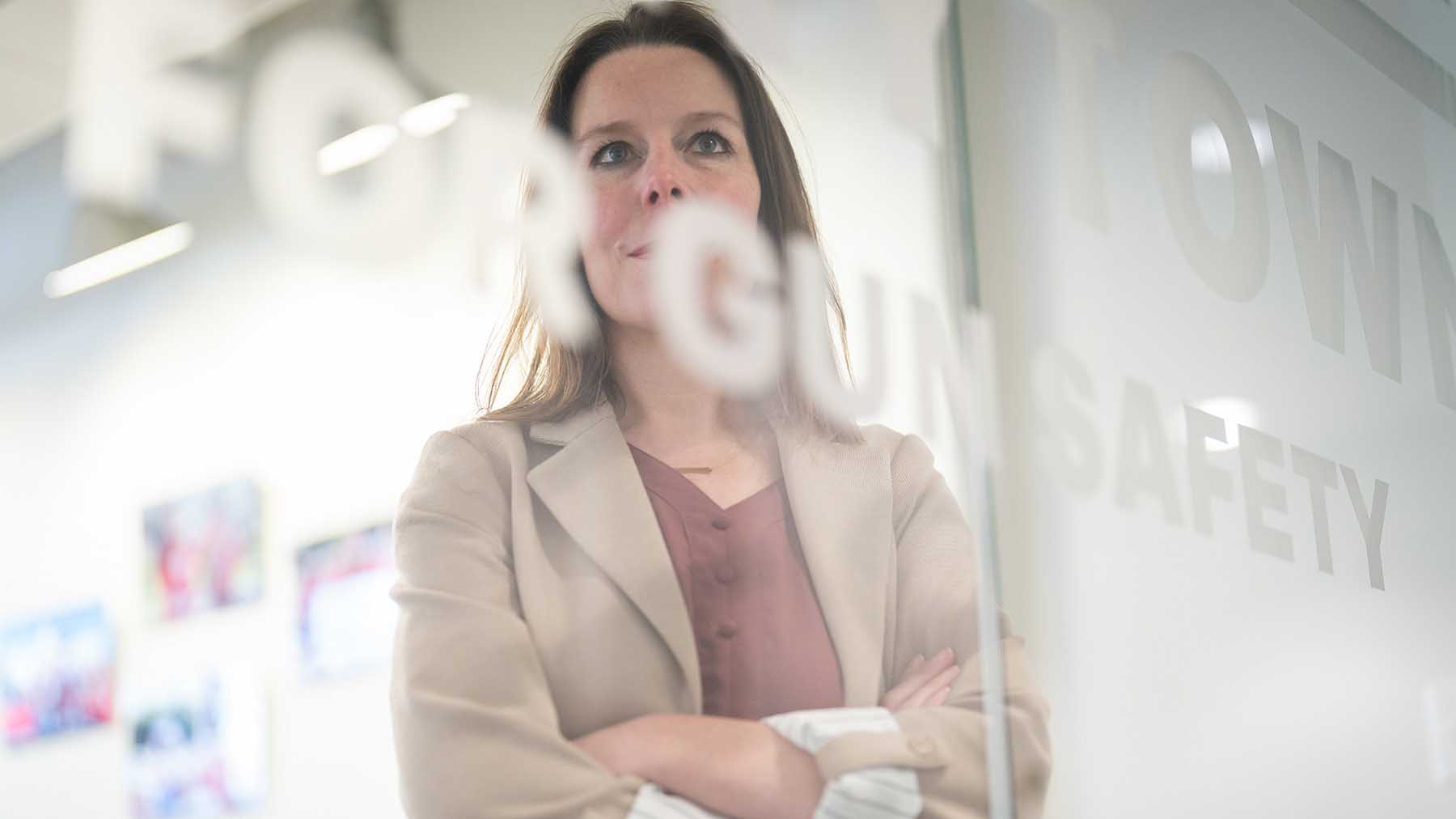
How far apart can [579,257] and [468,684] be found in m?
0.46

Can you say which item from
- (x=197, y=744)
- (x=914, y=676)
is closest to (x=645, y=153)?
(x=914, y=676)

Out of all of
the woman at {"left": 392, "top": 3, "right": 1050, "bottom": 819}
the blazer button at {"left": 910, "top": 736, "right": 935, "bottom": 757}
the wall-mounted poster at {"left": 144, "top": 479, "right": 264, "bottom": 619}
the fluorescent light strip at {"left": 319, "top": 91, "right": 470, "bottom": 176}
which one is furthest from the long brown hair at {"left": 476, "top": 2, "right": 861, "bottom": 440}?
the blazer button at {"left": 910, "top": 736, "right": 935, "bottom": 757}

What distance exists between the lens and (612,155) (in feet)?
4.88

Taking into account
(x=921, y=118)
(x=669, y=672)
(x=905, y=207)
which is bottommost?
(x=669, y=672)

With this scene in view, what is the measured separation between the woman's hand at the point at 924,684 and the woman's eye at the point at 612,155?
2.13ft

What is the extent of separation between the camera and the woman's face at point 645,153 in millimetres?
1466

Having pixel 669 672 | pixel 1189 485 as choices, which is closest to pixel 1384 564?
pixel 1189 485

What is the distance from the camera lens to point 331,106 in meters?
1.30

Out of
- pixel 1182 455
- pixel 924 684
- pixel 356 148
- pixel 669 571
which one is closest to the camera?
pixel 356 148

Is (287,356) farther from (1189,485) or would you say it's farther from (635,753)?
(1189,485)

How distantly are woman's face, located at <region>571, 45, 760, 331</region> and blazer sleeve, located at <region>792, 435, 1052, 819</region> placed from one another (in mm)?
387

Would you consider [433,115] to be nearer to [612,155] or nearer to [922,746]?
[612,155]

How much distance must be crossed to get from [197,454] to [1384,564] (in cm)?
163

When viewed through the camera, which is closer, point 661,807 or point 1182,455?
point 661,807
